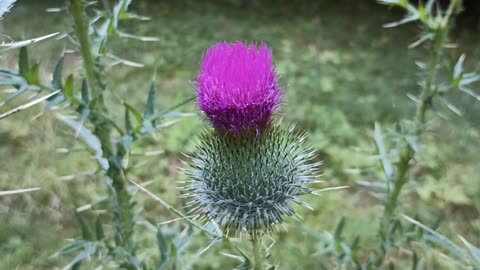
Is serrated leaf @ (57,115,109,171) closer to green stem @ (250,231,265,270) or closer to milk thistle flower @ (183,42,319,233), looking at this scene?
milk thistle flower @ (183,42,319,233)

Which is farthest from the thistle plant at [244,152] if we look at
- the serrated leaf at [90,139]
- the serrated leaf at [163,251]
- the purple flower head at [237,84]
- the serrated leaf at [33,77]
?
the serrated leaf at [33,77]

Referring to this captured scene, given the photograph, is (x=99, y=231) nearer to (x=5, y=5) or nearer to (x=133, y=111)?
(x=133, y=111)

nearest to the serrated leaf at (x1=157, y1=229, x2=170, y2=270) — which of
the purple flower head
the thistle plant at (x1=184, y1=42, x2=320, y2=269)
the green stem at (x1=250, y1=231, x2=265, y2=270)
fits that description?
the thistle plant at (x1=184, y1=42, x2=320, y2=269)

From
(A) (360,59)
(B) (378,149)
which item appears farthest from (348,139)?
(B) (378,149)

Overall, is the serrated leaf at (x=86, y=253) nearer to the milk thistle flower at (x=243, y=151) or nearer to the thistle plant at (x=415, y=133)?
the milk thistle flower at (x=243, y=151)

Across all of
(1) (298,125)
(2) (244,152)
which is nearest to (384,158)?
(2) (244,152)
